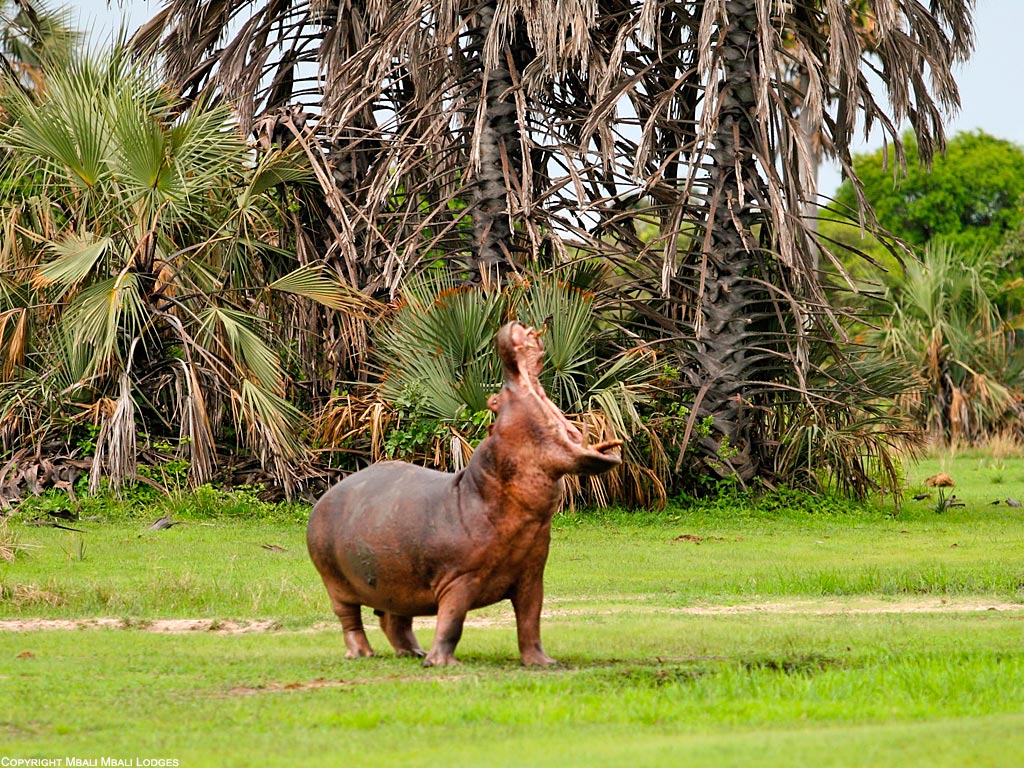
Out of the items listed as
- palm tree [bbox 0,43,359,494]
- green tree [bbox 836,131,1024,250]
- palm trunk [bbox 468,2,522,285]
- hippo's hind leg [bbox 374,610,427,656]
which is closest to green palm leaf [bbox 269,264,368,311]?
palm tree [bbox 0,43,359,494]

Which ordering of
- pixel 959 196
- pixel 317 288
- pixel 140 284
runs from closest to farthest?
1. pixel 140 284
2. pixel 317 288
3. pixel 959 196

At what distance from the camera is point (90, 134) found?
16.1 metres

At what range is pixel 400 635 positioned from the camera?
26.7 feet

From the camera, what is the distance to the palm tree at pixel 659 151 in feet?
55.8

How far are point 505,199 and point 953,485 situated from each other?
27.7 ft

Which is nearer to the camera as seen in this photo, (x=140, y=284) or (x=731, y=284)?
(x=140, y=284)

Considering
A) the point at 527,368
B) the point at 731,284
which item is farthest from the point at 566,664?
the point at 731,284

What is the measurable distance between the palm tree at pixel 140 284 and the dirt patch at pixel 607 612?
6.92 metres

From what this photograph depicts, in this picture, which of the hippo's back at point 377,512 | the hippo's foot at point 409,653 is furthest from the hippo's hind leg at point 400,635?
the hippo's back at point 377,512

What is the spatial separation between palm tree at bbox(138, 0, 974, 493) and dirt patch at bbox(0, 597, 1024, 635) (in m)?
6.14

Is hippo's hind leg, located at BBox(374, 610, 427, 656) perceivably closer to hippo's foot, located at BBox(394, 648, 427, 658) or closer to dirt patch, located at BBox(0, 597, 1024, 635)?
hippo's foot, located at BBox(394, 648, 427, 658)

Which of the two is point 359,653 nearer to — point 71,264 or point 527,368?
point 527,368

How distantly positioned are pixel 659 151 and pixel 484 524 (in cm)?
1262

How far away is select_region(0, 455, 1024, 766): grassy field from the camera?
18.7 ft
